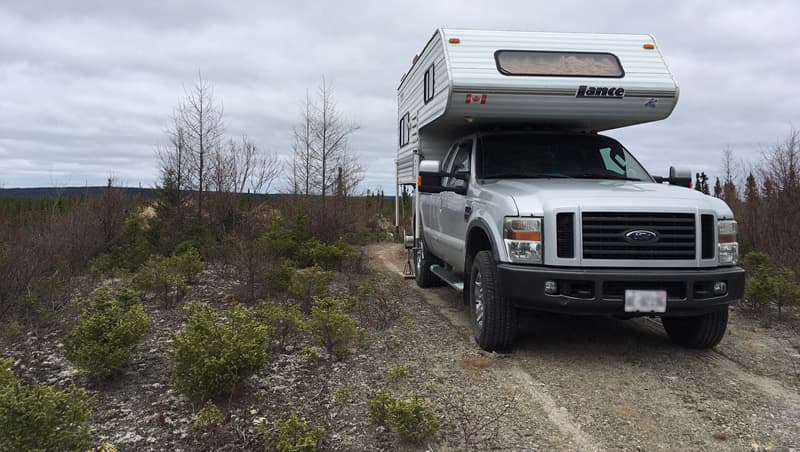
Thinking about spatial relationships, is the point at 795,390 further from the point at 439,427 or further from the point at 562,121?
the point at 562,121

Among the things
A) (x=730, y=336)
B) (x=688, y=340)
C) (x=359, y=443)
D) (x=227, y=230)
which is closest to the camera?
(x=359, y=443)

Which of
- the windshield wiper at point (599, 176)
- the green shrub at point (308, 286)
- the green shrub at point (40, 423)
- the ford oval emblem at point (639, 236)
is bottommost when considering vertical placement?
the green shrub at point (40, 423)

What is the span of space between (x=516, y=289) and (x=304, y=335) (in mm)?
2148

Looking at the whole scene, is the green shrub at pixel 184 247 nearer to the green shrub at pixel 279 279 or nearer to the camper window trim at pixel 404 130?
the green shrub at pixel 279 279

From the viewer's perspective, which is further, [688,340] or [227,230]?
[227,230]

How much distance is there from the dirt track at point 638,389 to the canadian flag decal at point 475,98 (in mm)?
2409

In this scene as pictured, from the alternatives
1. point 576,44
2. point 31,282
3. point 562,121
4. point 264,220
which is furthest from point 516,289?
point 264,220

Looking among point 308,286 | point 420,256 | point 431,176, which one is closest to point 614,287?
point 431,176

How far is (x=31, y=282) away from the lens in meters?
6.15

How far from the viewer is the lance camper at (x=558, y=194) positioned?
169 inches

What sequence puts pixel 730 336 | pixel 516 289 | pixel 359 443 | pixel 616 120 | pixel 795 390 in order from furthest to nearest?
pixel 616 120 < pixel 730 336 < pixel 516 289 < pixel 795 390 < pixel 359 443

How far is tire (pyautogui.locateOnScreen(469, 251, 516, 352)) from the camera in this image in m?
4.68

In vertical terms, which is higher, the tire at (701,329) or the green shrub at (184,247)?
the green shrub at (184,247)

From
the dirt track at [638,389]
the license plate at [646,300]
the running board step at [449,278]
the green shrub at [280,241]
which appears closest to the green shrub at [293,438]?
the dirt track at [638,389]
